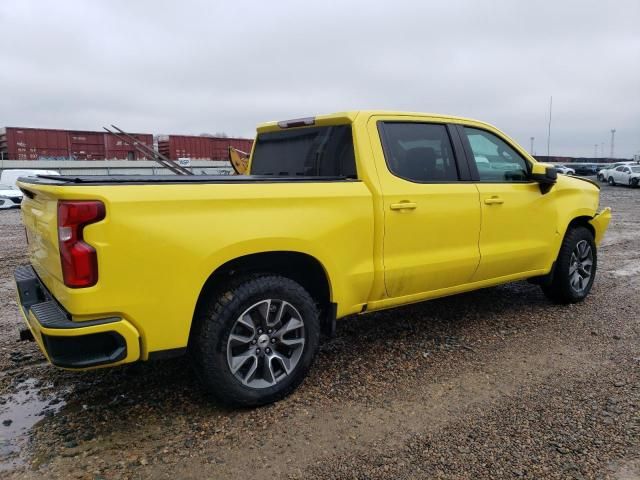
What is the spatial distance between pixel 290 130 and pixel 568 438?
121 inches

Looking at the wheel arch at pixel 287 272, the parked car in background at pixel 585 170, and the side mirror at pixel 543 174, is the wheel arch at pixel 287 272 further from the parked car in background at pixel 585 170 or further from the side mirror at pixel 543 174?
the parked car in background at pixel 585 170

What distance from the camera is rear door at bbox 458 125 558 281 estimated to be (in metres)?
4.41

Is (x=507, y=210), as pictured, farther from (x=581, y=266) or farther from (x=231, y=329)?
(x=231, y=329)

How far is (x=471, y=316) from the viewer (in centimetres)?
517

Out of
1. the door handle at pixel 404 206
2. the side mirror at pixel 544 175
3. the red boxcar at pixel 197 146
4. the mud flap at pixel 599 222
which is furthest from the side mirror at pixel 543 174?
the red boxcar at pixel 197 146

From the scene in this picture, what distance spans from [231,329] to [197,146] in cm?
3244

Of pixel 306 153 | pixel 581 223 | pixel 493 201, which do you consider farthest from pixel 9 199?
pixel 581 223

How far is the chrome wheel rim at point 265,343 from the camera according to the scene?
3170mm

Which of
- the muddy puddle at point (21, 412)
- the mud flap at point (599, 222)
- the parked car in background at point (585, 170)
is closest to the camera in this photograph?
the muddy puddle at point (21, 412)

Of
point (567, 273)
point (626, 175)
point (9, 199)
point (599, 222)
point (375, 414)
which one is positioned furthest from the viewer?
point (626, 175)

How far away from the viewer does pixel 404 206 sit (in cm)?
376

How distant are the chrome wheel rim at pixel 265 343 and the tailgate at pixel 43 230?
105 centimetres

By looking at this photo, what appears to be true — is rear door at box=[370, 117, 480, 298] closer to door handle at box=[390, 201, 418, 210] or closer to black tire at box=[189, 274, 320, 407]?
door handle at box=[390, 201, 418, 210]

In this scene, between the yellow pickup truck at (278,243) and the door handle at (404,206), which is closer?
the yellow pickup truck at (278,243)
